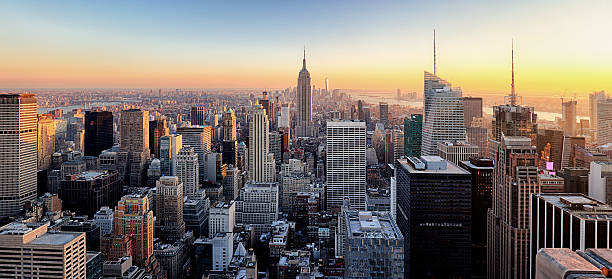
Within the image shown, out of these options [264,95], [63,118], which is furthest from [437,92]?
[63,118]

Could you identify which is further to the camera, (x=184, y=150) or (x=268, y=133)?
(x=268, y=133)

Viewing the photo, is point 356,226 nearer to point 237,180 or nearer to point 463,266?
point 463,266

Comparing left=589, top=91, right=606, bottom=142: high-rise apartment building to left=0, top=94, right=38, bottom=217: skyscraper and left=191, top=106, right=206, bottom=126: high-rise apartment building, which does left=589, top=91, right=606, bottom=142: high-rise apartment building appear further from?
left=0, top=94, right=38, bottom=217: skyscraper

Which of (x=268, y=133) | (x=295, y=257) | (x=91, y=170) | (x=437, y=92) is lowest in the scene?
(x=295, y=257)

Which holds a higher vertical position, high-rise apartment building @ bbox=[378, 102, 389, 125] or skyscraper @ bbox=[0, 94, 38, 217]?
high-rise apartment building @ bbox=[378, 102, 389, 125]

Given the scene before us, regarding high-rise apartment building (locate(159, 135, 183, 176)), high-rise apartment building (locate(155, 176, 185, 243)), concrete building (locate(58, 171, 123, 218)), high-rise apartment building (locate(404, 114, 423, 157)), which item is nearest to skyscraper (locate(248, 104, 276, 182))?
high-rise apartment building (locate(159, 135, 183, 176))

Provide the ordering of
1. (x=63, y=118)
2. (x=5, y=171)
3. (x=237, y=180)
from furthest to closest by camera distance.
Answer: (x=237, y=180), (x=63, y=118), (x=5, y=171)

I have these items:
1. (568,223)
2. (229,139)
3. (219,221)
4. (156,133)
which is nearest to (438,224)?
(568,223)
